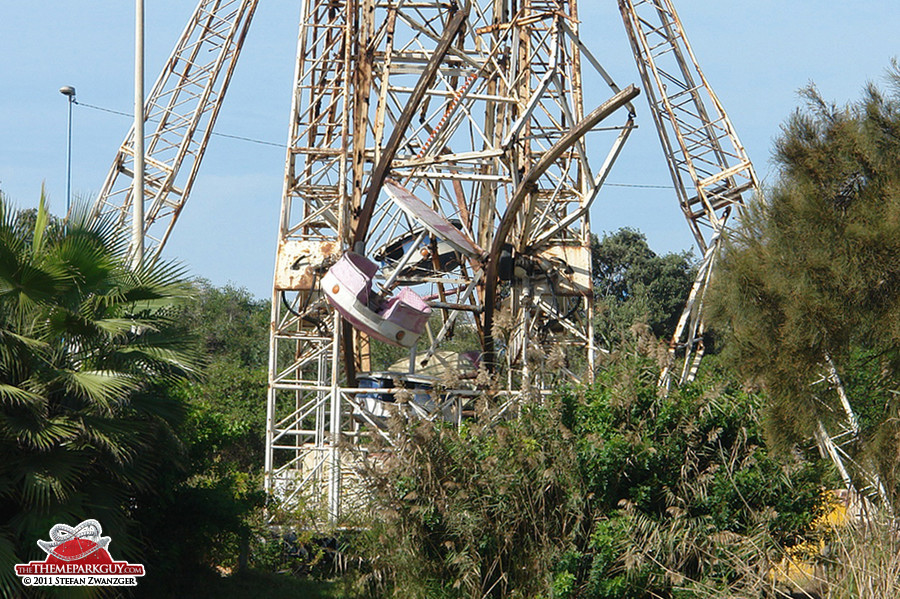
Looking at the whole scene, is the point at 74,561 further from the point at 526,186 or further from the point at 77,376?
the point at 526,186

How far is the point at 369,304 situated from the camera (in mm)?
19891

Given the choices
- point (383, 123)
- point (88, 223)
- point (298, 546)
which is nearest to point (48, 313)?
point (88, 223)

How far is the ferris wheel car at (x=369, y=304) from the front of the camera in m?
19.7

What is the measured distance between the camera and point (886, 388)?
13227mm

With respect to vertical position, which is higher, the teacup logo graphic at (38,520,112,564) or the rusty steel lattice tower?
the rusty steel lattice tower

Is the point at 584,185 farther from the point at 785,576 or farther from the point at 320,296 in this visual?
the point at 785,576

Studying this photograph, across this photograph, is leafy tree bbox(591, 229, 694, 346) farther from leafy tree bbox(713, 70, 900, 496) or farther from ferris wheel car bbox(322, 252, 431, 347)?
leafy tree bbox(713, 70, 900, 496)

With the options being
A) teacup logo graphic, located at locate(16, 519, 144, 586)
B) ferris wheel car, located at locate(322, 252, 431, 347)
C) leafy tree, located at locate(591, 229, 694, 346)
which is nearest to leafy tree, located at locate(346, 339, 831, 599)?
teacup logo graphic, located at locate(16, 519, 144, 586)

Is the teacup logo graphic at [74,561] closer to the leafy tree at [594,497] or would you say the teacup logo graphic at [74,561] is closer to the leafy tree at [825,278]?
the leafy tree at [594,497]

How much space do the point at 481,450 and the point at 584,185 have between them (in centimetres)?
814

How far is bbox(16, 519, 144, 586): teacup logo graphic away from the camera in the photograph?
10.2m

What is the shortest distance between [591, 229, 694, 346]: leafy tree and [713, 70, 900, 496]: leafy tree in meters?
33.8

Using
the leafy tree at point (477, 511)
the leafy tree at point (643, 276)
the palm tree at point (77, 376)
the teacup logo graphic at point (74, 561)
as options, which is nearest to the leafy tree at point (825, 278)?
the leafy tree at point (477, 511)

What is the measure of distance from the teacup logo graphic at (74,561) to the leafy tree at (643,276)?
3853cm
